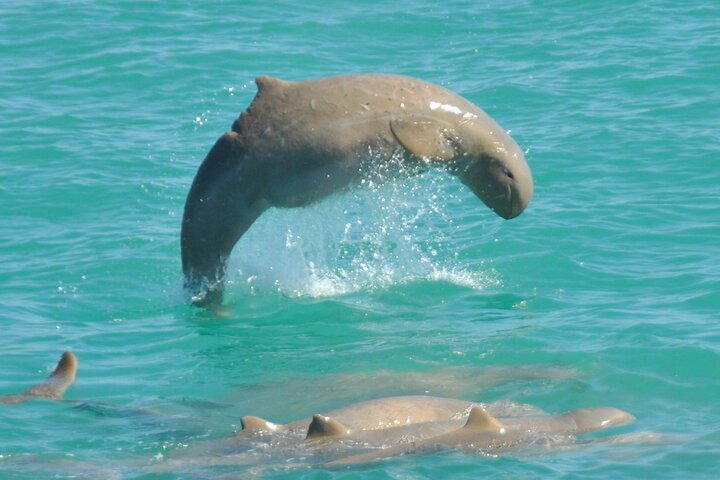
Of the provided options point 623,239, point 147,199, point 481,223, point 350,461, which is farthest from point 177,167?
point 350,461

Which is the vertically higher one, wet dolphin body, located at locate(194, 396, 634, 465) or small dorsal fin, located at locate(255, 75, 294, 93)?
small dorsal fin, located at locate(255, 75, 294, 93)

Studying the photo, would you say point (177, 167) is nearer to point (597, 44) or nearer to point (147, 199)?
point (147, 199)

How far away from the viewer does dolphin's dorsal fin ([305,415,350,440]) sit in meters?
9.97

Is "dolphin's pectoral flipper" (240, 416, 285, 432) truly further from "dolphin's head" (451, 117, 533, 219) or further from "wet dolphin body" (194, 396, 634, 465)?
"dolphin's head" (451, 117, 533, 219)

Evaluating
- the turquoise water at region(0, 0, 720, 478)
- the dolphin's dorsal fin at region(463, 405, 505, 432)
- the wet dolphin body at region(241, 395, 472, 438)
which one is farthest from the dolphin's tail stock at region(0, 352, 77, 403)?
the dolphin's dorsal fin at region(463, 405, 505, 432)

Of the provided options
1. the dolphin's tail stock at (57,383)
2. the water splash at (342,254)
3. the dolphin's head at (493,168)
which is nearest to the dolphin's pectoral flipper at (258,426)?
the dolphin's tail stock at (57,383)

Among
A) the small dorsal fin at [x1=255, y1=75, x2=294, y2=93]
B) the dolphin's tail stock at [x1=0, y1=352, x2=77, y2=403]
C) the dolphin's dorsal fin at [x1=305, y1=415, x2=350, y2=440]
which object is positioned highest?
the small dorsal fin at [x1=255, y1=75, x2=294, y2=93]

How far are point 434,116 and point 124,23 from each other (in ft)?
47.1

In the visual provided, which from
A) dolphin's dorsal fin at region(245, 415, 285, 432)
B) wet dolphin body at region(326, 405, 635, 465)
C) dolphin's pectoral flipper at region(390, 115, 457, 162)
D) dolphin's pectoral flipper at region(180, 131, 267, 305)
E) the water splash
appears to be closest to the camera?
wet dolphin body at region(326, 405, 635, 465)

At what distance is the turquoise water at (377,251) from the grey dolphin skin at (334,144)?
766 mm

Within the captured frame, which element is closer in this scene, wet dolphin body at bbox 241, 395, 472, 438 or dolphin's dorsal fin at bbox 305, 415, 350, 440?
dolphin's dorsal fin at bbox 305, 415, 350, 440

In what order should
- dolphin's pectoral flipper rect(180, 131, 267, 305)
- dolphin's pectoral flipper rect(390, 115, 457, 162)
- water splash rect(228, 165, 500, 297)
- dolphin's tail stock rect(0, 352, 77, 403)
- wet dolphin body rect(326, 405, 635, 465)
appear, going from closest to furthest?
wet dolphin body rect(326, 405, 635, 465)
dolphin's tail stock rect(0, 352, 77, 403)
dolphin's pectoral flipper rect(390, 115, 457, 162)
dolphin's pectoral flipper rect(180, 131, 267, 305)
water splash rect(228, 165, 500, 297)

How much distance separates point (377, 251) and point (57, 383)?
524cm

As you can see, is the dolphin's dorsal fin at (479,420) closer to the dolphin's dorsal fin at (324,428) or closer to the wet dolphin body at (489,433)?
the wet dolphin body at (489,433)
